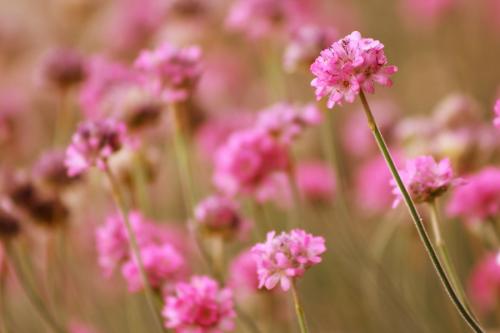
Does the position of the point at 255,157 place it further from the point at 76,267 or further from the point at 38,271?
the point at 38,271

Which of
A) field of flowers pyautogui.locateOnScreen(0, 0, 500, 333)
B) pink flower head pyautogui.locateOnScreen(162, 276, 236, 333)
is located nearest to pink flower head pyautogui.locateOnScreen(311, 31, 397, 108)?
field of flowers pyautogui.locateOnScreen(0, 0, 500, 333)

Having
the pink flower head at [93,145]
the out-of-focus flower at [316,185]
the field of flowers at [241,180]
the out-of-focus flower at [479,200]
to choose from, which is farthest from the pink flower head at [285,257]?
the out-of-focus flower at [316,185]

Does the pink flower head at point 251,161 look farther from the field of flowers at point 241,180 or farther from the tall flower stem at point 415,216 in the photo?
the tall flower stem at point 415,216

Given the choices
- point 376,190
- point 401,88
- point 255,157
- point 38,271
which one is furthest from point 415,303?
point 401,88

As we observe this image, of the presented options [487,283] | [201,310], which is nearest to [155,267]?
[201,310]

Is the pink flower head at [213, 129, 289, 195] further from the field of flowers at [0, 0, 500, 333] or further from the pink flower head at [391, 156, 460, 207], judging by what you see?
the pink flower head at [391, 156, 460, 207]

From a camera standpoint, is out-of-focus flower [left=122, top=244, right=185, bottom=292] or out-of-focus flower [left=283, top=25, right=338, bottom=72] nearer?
out-of-focus flower [left=122, top=244, right=185, bottom=292]
